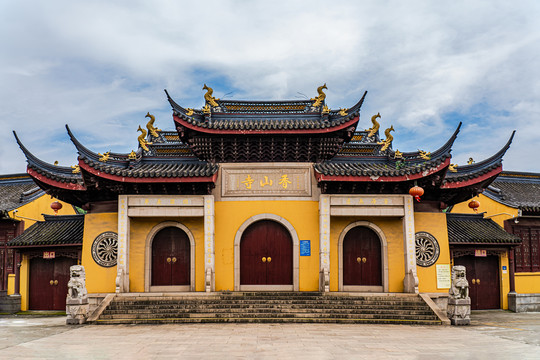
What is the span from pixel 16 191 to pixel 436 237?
61.3 ft

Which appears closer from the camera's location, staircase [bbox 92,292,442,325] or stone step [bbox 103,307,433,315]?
staircase [bbox 92,292,442,325]

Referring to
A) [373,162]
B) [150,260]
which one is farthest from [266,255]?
[373,162]

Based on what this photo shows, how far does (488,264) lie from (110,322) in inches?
517

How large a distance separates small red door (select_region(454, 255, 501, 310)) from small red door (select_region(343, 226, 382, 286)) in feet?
11.8

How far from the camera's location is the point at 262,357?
820cm

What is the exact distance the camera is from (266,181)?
14.9 m

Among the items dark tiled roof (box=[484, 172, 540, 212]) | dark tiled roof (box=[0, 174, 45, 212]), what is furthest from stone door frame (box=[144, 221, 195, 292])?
dark tiled roof (box=[484, 172, 540, 212])

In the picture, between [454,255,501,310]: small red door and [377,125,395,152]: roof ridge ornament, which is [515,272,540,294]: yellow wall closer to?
[454,255,501,310]: small red door

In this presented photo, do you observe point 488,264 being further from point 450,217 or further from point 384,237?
point 384,237

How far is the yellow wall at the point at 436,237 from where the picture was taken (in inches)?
576

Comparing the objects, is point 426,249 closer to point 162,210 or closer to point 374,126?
point 374,126

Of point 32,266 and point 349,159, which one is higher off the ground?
point 349,159

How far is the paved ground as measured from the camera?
8430 mm

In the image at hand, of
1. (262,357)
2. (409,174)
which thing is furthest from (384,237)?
(262,357)
